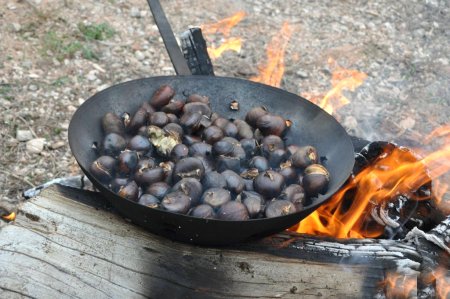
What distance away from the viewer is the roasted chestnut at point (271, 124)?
2516mm

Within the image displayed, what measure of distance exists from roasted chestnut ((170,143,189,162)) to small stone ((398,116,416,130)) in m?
2.77

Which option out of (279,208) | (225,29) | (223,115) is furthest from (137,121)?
(225,29)

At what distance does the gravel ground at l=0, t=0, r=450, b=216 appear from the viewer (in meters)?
4.05

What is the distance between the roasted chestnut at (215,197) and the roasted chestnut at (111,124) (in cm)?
60

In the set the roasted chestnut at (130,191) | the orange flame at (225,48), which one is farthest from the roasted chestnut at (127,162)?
the orange flame at (225,48)

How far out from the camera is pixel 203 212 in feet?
Result: 6.54

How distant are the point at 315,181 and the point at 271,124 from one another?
0.43 metres

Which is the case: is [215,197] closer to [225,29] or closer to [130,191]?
[130,191]

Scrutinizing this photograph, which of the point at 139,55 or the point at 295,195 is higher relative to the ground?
the point at 295,195

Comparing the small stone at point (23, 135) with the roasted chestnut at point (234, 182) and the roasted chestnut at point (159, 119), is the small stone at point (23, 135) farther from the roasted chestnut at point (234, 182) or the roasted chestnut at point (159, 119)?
the roasted chestnut at point (234, 182)

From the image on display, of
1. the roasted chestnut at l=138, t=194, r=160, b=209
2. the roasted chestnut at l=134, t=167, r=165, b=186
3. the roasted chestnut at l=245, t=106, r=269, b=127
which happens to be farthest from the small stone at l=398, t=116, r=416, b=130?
the roasted chestnut at l=138, t=194, r=160, b=209

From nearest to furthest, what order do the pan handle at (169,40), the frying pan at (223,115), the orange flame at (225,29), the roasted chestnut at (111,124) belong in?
the frying pan at (223,115)
the roasted chestnut at (111,124)
the pan handle at (169,40)
the orange flame at (225,29)

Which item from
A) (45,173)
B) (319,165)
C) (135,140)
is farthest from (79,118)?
(45,173)

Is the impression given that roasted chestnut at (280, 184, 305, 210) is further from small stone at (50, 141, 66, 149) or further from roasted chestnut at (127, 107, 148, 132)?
small stone at (50, 141, 66, 149)
